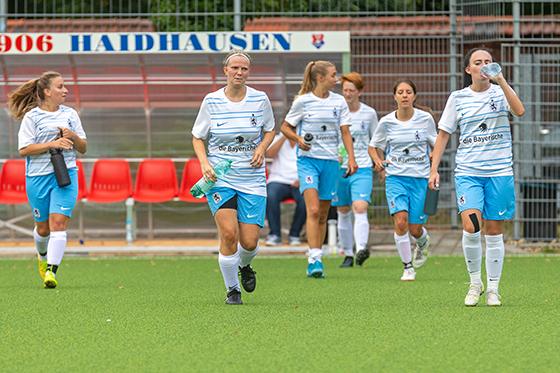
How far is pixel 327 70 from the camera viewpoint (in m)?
14.9

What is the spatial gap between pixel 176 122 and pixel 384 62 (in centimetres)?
315

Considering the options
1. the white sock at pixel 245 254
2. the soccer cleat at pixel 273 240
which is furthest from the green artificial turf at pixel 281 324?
the soccer cleat at pixel 273 240

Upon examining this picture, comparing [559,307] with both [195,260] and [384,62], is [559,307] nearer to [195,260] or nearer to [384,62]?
[195,260]

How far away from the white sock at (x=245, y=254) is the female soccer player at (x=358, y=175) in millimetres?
4208

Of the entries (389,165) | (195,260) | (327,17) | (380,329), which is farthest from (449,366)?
(327,17)

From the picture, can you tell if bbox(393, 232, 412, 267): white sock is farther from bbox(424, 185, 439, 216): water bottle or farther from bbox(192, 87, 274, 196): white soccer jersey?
bbox(192, 87, 274, 196): white soccer jersey

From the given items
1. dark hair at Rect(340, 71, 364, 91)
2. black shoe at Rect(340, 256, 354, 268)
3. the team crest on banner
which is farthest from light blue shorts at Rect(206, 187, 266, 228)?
the team crest on banner

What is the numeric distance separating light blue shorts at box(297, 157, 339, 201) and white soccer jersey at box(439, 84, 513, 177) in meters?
3.77

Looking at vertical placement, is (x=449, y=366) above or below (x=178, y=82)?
below

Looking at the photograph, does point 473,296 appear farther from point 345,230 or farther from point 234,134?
point 345,230

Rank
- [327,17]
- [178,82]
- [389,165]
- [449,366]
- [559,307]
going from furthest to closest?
[327,17] < [178,82] < [389,165] < [559,307] < [449,366]

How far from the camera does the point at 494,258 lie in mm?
11148

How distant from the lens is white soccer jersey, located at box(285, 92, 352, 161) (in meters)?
14.9

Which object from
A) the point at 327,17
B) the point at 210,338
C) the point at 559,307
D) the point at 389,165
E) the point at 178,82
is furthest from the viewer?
the point at 327,17
